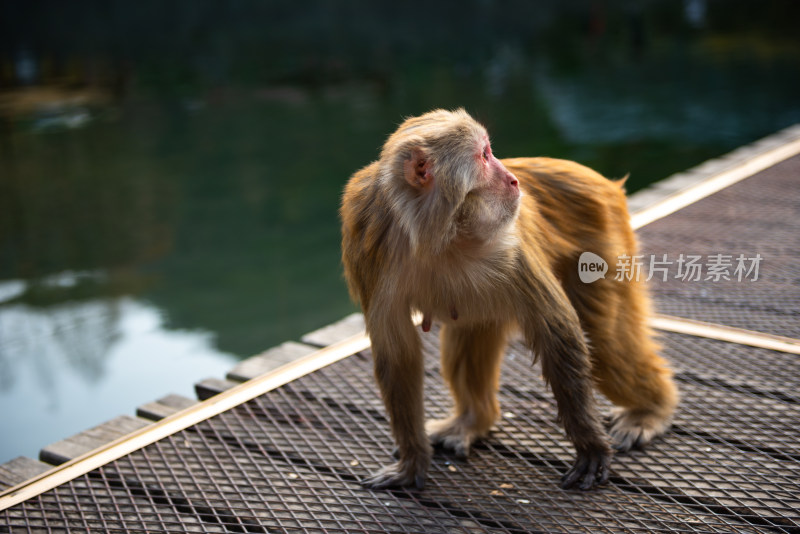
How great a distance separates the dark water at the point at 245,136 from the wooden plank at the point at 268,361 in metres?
1.20

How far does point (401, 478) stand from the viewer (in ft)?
8.21

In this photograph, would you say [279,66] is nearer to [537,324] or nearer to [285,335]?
[285,335]

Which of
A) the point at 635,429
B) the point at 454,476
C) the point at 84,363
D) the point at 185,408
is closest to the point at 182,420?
the point at 185,408

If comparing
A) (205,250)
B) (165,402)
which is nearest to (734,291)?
(165,402)

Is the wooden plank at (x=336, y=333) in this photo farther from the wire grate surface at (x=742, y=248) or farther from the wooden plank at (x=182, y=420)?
the wire grate surface at (x=742, y=248)

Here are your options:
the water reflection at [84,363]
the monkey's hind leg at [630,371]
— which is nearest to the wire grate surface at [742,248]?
the monkey's hind leg at [630,371]

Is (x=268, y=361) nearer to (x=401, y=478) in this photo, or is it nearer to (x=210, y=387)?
(x=210, y=387)

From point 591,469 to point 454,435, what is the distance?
Answer: 496mm

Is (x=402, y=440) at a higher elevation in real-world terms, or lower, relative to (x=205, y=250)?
higher

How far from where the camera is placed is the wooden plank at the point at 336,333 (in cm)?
361

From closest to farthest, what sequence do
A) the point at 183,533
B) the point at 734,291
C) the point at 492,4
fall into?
the point at 183,533
the point at 734,291
the point at 492,4

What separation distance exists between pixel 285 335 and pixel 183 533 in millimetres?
2643

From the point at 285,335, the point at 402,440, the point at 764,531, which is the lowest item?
the point at 285,335

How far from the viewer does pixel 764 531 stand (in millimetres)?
2172
